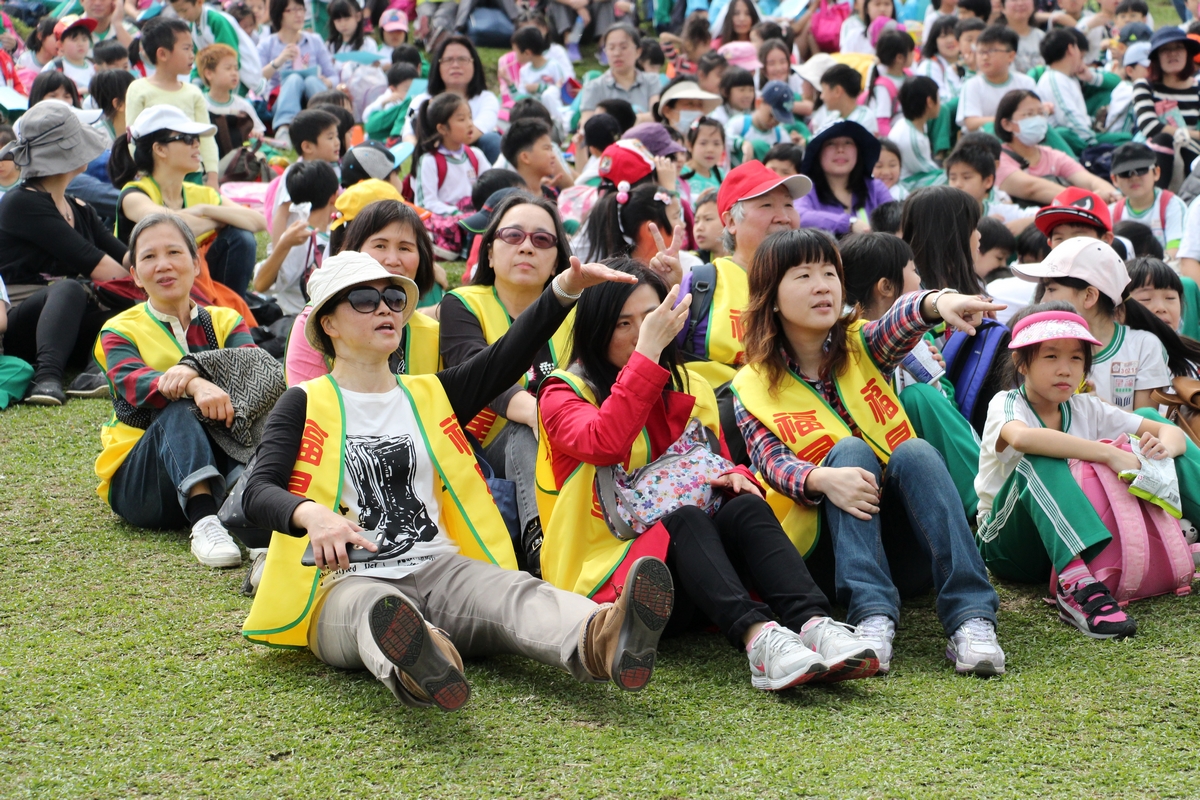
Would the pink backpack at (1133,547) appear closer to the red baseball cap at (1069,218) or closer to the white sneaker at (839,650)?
the white sneaker at (839,650)

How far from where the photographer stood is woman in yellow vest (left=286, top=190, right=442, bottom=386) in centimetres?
450

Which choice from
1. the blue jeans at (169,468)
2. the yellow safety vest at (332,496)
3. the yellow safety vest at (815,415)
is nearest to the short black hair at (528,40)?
the blue jeans at (169,468)

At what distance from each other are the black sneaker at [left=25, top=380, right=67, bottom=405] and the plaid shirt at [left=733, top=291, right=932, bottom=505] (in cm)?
364

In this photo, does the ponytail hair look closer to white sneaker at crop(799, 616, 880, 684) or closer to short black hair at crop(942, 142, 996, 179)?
short black hair at crop(942, 142, 996, 179)

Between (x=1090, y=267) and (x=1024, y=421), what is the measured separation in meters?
0.97

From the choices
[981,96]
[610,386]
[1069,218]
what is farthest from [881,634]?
[981,96]

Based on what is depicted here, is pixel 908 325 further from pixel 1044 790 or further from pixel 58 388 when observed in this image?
pixel 58 388

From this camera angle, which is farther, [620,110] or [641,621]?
[620,110]

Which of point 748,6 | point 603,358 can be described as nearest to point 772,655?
point 603,358

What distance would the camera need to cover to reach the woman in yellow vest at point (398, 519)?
3.14m

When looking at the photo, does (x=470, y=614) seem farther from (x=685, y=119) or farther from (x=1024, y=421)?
(x=685, y=119)

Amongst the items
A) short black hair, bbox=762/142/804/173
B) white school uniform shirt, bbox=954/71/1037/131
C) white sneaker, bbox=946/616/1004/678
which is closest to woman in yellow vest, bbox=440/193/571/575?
white sneaker, bbox=946/616/1004/678

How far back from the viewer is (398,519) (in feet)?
11.8

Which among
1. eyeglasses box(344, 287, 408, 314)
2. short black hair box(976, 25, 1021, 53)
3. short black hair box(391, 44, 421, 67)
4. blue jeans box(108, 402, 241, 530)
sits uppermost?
short black hair box(976, 25, 1021, 53)
